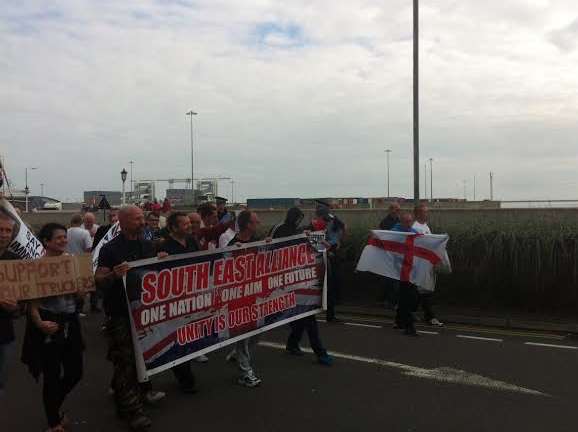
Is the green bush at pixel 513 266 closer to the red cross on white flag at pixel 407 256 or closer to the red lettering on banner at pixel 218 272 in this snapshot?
the red cross on white flag at pixel 407 256

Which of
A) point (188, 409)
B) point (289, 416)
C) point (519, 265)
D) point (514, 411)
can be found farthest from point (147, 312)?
point (519, 265)

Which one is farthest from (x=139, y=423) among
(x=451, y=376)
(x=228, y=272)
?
(x=451, y=376)

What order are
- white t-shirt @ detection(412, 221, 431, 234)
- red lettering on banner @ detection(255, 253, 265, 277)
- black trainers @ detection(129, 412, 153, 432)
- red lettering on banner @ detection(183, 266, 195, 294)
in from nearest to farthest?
black trainers @ detection(129, 412, 153, 432), red lettering on banner @ detection(183, 266, 195, 294), red lettering on banner @ detection(255, 253, 265, 277), white t-shirt @ detection(412, 221, 431, 234)

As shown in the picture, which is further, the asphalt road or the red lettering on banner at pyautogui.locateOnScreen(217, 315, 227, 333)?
the red lettering on banner at pyautogui.locateOnScreen(217, 315, 227, 333)

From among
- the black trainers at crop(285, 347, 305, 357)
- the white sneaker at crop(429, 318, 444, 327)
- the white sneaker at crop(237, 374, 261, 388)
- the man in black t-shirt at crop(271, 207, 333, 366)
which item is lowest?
the white sneaker at crop(429, 318, 444, 327)

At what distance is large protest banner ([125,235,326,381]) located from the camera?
507cm

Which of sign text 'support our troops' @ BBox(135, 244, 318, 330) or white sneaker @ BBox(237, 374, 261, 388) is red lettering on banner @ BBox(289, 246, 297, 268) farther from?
white sneaker @ BBox(237, 374, 261, 388)

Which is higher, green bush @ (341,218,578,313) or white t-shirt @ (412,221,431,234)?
white t-shirt @ (412,221,431,234)

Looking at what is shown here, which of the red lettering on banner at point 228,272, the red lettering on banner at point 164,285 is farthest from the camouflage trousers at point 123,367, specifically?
the red lettering on banner at point 228,272

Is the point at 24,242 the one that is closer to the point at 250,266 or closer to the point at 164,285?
the point at 164,285

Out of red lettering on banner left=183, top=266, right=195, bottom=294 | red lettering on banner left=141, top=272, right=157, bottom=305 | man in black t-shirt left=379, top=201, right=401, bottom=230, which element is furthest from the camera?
man in black t-shirt left=379, top=201, right=401, bottom=230

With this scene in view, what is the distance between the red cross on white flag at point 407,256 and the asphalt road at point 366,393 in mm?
1176

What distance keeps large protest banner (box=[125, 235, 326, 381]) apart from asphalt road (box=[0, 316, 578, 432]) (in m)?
0.56

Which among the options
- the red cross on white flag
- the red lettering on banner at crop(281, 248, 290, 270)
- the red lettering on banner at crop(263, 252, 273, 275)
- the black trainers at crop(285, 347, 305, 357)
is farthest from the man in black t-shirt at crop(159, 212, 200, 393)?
the red cross on white flag
